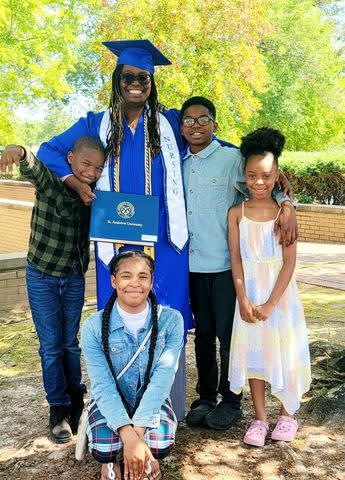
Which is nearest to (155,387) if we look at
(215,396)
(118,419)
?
(118,419)

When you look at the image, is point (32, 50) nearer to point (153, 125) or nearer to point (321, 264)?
point (321, 264)

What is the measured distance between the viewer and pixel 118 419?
7.78 ft

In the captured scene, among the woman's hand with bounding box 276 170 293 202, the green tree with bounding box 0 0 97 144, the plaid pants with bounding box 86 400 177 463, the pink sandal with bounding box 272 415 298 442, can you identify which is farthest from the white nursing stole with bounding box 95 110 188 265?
the green tree with bounding box 0 0 97 144

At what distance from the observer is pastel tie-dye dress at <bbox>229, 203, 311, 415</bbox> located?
2926 millimetres

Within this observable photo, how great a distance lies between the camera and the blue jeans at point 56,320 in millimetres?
3037

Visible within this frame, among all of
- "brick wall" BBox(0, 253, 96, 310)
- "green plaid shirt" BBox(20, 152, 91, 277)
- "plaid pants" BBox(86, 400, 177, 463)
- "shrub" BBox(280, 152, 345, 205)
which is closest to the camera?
"plaid pants" BBox(86, 400, 177, 463)

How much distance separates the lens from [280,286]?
9.44ft

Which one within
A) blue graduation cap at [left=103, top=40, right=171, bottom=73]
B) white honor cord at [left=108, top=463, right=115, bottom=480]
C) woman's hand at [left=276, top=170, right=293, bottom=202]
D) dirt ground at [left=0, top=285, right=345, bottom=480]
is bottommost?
dirt ground at [left=0, top=285, right=345, bottom=480]

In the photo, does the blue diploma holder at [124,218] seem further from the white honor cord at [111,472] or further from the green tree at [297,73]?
the green tree at [297,73]

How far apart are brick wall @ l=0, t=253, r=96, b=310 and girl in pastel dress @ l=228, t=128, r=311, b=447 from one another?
3426 mm

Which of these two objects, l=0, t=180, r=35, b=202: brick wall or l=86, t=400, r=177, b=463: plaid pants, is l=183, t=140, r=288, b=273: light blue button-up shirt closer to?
l=86, t=400, r=177, b=463: plaid pants

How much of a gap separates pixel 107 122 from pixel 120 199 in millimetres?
480

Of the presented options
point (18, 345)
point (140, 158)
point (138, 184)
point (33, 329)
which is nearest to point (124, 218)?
point (138, 184)

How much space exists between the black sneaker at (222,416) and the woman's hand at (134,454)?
845mm
